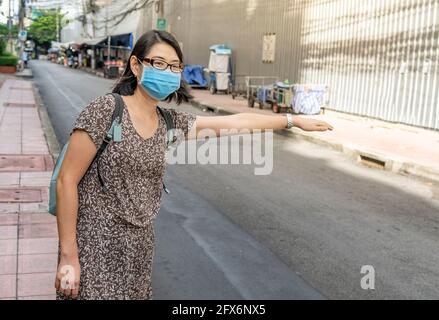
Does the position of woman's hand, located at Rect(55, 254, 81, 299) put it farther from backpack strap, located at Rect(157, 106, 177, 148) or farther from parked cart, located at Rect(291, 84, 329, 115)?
parked cart, located at Rect(291, 84, 329, 115)

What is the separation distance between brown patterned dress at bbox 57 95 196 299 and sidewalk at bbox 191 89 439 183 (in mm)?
6046

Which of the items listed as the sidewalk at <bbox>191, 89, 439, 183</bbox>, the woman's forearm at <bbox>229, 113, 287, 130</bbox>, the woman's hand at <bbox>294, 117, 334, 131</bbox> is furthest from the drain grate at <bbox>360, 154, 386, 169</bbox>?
the woman's forearm at <bbox>229, 113, 287, 130</bbox>

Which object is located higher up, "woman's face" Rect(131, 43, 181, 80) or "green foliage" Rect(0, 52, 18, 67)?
"woman's face" Rect(131, 43, 181, 80)

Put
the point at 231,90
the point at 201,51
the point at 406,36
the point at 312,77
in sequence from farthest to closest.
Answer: the point at 201,51, the point at 231,90, the point at 312,77, the point at 406,36

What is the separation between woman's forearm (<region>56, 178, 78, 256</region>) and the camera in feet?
7.05

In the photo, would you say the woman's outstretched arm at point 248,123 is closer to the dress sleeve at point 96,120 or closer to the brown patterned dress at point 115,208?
the brown patterned dress at point 115,208

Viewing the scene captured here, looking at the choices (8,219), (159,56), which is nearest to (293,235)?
(8,219)

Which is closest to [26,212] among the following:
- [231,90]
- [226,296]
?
[226,296]

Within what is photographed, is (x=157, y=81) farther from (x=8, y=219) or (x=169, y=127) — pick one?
(x=8, y=219)

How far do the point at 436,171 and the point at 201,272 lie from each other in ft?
19.0

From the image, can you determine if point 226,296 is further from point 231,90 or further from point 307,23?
point 231,90

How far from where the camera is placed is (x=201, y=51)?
1291 inches

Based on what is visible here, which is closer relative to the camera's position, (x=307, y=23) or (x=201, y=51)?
(x=307, y=23)

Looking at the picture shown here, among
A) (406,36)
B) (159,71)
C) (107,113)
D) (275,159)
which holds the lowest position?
(275,159)
